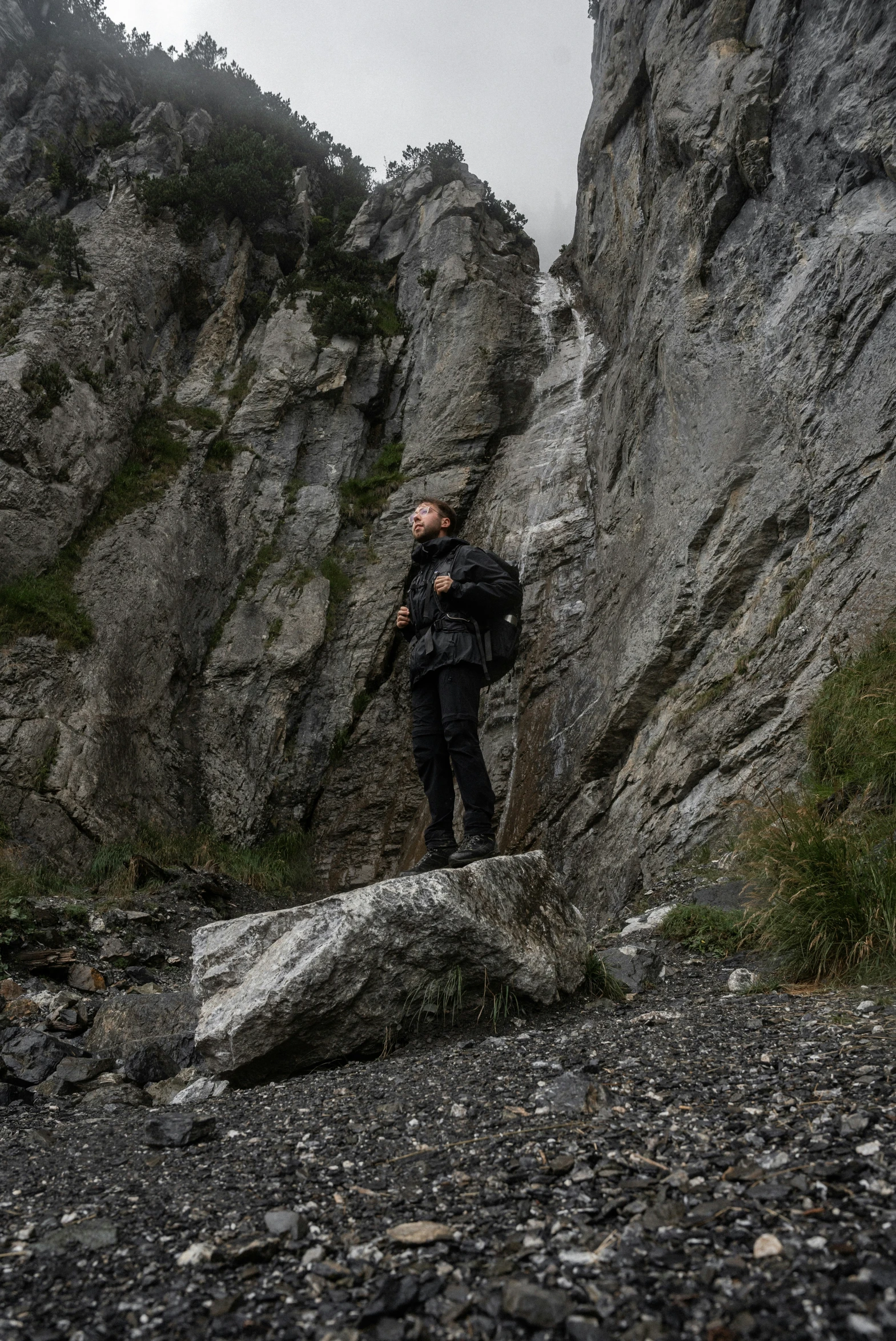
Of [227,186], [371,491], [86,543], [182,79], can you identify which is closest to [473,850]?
[86,543]

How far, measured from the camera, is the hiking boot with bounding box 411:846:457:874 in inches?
250

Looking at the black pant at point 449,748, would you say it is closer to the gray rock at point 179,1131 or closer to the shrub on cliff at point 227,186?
the gray rock at point 179,1131

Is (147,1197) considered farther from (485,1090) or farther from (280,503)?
(280,503)

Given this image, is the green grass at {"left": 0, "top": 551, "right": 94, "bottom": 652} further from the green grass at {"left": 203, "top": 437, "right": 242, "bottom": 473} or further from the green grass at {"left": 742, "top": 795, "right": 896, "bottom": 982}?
the green grass at {"left": 742, "top": 795, "right": 896, "bottom": 982}

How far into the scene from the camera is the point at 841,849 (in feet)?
15.2

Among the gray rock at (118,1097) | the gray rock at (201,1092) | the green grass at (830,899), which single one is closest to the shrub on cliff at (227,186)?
the gray rock at (118,1097)

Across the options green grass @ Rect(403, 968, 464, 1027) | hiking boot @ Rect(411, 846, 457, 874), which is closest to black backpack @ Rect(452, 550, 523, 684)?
hiking boot @ Rect(411, 846, 457, 874)

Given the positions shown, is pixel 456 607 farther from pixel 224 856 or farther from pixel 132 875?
pixel 224 856

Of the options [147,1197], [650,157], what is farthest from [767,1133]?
[650,157]

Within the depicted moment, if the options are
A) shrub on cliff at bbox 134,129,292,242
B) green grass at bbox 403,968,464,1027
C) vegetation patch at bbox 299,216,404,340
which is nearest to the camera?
green grass at bbox 403,968,464,1027

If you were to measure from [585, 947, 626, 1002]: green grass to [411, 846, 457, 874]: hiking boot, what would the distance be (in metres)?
1.52

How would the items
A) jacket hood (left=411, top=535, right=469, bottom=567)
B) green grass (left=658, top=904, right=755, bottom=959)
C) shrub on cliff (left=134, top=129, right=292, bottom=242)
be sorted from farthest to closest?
shrub on cliff (left=134, top=129, right=292, bottom=242), jacket hood (left=411, top=535, right=469, bottom=567), green grass (left=658, top=904, right=755, bottom=959)

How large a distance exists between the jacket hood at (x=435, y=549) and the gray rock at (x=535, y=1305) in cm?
632

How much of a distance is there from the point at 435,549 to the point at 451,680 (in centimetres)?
155
